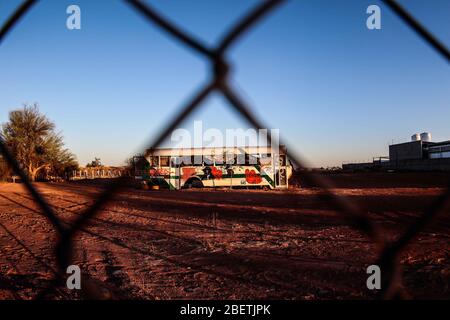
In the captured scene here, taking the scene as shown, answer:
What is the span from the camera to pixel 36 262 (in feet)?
14.9

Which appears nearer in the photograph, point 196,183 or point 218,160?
point 218,160

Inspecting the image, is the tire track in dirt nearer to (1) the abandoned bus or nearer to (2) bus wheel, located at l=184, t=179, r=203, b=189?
(1) the abandoned bus

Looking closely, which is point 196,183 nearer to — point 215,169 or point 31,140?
point 215,169

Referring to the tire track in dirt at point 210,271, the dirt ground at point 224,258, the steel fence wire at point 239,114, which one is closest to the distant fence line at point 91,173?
the dirt ground at point 224,258

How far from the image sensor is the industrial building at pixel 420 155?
4006cm

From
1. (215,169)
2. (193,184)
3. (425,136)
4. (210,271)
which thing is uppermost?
(425,136)

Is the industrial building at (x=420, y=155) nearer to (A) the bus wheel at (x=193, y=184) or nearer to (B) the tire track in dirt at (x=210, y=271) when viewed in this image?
(A) the bus wheel at (x=193, y=184)

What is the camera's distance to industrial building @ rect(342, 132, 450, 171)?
4006 centimetres

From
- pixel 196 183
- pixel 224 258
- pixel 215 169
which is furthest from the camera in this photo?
pixel 196 183

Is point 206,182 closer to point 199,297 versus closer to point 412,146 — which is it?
point 199,297

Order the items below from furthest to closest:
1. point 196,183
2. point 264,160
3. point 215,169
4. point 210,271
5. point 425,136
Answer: point 425,136 → point 196,183 → point 215,169 → point 264,160 → point 210,271

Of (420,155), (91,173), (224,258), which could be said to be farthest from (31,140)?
(420,155)

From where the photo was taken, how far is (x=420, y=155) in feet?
155
